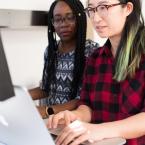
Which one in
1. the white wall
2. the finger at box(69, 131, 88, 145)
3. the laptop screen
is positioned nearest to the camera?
the laptop screen

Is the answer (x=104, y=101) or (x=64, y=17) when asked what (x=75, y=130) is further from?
(x=64, y=17)

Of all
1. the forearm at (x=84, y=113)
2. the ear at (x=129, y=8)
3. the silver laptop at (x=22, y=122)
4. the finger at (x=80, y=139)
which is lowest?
the forearm at (x=84, y=113)

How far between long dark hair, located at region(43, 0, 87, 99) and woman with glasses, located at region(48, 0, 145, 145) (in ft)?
1.10

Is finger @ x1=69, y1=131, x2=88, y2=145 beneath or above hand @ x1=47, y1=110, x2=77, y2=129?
above

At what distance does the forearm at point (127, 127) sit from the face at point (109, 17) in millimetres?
335

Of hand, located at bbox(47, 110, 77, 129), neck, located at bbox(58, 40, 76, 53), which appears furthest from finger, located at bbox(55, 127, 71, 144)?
neck, located at bbox(58, 40, 76, 53)

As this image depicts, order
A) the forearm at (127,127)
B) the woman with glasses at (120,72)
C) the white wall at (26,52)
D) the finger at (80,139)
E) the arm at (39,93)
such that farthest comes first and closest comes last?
the white wall at (26,52) < the arm at (39,93) < the woman with glasses at (120,72) < the forearm at (127,127) < the finger at (80,139)

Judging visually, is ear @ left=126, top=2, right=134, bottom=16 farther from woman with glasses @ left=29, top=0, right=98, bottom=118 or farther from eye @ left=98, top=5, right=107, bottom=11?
woman with glasses @ left=29, top=0, right=98, bottom=118

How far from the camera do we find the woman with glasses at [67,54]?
1612 mm

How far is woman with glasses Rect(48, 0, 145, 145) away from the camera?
107cm

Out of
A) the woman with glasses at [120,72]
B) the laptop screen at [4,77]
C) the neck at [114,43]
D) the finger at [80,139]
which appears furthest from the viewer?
the neck at [114,43]

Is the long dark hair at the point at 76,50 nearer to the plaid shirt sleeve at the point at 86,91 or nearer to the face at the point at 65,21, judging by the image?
the face at the point at 65,21

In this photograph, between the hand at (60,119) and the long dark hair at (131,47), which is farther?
the long dark hair at (131,47)

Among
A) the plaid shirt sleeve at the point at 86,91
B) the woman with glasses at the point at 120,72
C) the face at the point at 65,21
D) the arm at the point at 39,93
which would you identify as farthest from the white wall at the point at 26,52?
the woman with glasses at the point at 120,72
